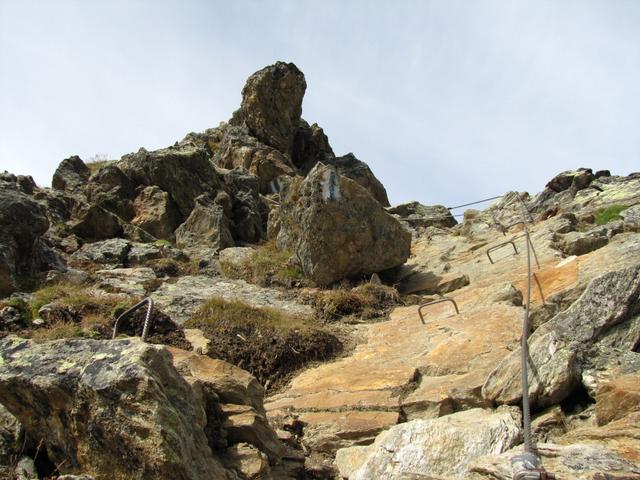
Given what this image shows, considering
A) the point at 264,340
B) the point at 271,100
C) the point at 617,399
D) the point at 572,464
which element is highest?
the point at 271,100

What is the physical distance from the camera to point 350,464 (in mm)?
4801

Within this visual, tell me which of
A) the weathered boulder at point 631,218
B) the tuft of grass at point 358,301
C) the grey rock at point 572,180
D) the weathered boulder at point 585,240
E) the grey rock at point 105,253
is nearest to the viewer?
the weathered boulder at point 585,240

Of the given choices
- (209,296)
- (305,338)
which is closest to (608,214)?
(305,338)

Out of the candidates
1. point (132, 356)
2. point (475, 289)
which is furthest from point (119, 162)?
point (132, 356)

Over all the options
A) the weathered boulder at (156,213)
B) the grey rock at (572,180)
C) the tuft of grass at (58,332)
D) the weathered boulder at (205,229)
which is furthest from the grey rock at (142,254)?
the grey rock at (572,180)

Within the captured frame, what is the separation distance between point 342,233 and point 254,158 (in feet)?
55.4

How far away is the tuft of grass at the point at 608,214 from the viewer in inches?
542

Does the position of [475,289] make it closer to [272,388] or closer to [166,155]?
[272,388]

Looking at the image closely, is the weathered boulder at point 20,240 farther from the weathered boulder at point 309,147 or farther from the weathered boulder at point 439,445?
the weathered boulder at point 309,147

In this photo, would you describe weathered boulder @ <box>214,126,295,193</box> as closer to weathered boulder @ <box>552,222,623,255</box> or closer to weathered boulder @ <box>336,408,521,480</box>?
weathered boulder @ <box>552,222,623,255</box>

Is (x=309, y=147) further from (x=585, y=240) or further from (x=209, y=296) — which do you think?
(x=585, y=240)

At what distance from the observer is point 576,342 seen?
15.2 ft

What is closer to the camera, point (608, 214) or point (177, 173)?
point (608, 214)

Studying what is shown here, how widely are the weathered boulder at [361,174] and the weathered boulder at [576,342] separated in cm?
2556
